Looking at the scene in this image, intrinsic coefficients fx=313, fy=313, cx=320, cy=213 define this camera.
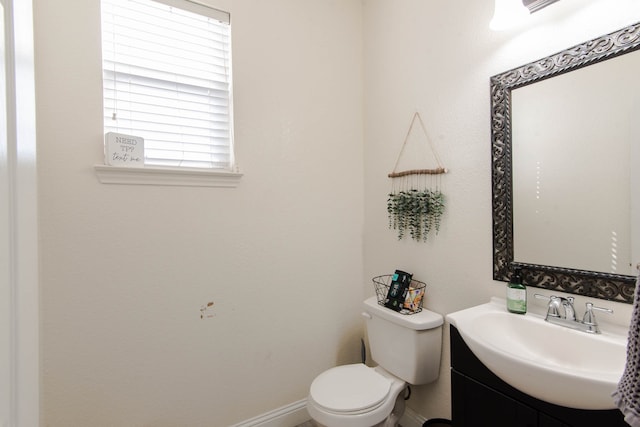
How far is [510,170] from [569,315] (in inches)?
22.3

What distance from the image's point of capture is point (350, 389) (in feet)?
4.77

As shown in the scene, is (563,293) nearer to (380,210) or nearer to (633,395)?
(633,395)

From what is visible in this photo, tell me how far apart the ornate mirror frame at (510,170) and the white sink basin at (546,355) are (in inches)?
5.6

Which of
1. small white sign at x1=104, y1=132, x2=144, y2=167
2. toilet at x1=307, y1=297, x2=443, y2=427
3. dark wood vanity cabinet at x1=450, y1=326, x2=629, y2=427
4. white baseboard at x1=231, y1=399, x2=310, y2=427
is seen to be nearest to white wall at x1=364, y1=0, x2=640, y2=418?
toilet at x1=307, y1=297, x2=443, y2=427

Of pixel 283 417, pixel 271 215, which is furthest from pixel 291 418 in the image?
pixel 271 215

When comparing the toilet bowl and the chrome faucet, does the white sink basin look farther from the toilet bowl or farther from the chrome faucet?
the toilet bowl

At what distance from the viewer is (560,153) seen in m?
1.14

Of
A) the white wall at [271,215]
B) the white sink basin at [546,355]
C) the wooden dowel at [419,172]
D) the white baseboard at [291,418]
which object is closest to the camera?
the white sink basin at [546,355]

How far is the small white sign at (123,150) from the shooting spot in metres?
1.34

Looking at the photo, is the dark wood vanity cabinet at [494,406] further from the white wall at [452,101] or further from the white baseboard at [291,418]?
the white baseboard at [291,418]

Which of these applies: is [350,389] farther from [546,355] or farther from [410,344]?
[546,355]

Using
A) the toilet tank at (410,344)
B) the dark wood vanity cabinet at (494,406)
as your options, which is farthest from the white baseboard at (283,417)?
the dark wood vanity cabinet at (494,406)

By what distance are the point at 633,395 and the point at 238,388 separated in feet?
5.28

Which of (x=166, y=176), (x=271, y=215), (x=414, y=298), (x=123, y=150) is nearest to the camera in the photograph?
(x=123, y=150)
